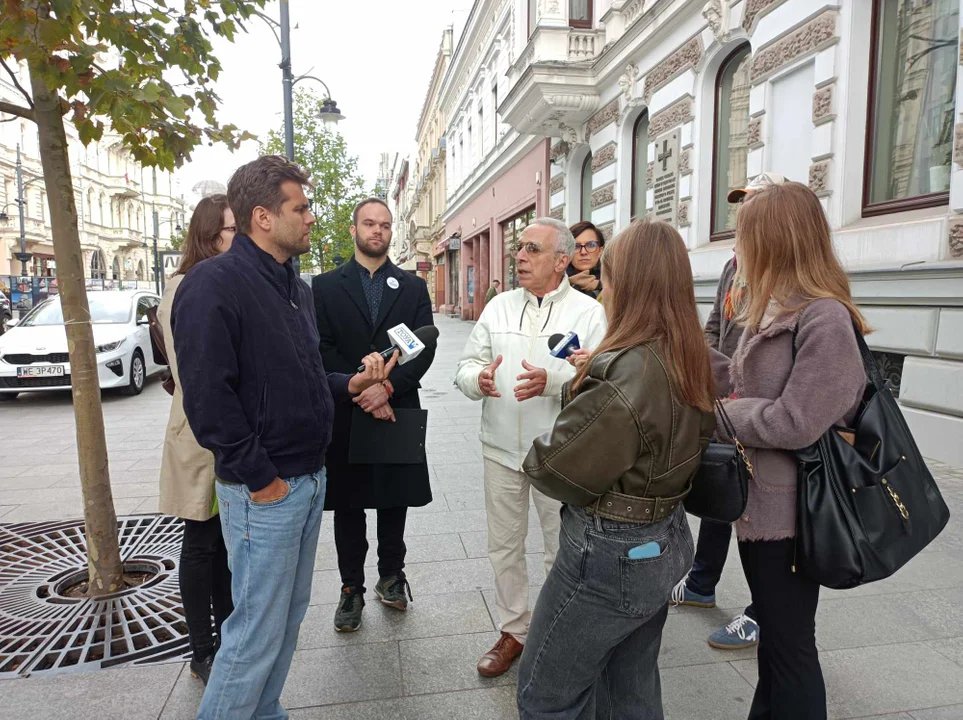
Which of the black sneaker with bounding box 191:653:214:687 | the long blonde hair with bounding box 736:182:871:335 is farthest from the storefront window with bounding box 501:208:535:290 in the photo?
the long blonde hair with bounding box 736:182:871:335

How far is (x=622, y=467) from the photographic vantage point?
1.73 m

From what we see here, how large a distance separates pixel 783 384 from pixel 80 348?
3298mm

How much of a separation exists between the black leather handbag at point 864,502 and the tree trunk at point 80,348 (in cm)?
327

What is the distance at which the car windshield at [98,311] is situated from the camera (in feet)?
35.6

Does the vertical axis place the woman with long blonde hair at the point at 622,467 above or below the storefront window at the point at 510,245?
below

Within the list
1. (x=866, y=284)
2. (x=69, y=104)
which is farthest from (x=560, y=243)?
(x=866, y=284)

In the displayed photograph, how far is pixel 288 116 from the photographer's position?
41.2 ft

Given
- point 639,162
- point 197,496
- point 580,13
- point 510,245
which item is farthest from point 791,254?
point 510,245

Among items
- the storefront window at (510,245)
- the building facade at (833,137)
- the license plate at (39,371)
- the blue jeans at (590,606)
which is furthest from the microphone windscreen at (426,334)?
the storefront window at (510,245)

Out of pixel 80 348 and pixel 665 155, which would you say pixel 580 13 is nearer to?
pixel 665 155

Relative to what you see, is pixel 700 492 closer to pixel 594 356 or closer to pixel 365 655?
pixel 594 356

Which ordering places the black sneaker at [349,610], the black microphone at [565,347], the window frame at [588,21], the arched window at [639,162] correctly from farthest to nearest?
1. the window frame at [588,21]
2. the arched window at [639,162]
3. the black sneaker at [349,610]
4. the black microphone at [565,347]

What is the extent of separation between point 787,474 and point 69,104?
3.72m

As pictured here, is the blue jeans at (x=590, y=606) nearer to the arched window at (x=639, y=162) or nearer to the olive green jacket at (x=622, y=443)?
the olive green jacket at (x=622, y=443)
